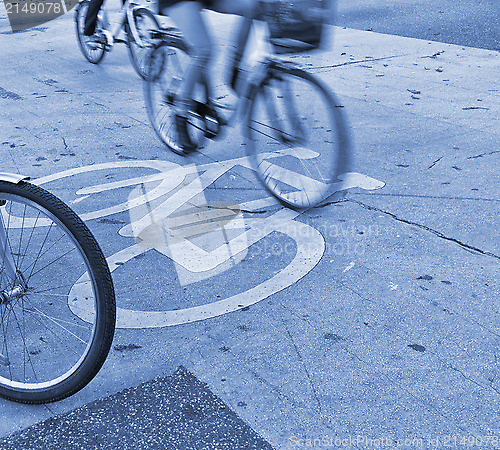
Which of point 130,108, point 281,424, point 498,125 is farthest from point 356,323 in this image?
point 130,108

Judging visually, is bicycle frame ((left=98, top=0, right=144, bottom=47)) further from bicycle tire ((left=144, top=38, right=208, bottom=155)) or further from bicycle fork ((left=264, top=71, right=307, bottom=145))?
bicycle fork ((left=264, top=71, right=307, bottom=145))

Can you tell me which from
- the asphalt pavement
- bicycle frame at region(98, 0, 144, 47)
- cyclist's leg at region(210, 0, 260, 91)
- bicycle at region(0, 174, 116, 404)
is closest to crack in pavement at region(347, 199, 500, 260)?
the asphalt pavement

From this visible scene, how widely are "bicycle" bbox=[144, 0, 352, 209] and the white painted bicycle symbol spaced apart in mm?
244

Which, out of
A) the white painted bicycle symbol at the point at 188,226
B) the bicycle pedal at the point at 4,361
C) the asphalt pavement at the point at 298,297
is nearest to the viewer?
the asphalt pavement at the point at 298,297

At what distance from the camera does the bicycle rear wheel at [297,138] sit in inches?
150

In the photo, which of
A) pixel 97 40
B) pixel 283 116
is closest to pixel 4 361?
pixel 283 116

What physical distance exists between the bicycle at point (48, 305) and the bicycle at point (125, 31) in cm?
340

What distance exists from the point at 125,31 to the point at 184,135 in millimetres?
3040

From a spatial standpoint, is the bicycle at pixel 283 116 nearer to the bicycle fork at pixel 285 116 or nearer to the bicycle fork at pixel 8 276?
the bicycle fork at pixel 285 116

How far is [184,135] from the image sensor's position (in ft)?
15.3

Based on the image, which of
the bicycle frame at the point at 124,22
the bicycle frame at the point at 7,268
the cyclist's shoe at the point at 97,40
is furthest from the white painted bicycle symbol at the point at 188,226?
the cyclist's shoe at the point at 97,40

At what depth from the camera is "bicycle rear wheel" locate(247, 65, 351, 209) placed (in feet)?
12.5

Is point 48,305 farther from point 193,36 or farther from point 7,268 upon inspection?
point 193,36

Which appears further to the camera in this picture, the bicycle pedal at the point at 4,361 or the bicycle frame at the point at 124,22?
the bicycle frame at the point at 124,22
